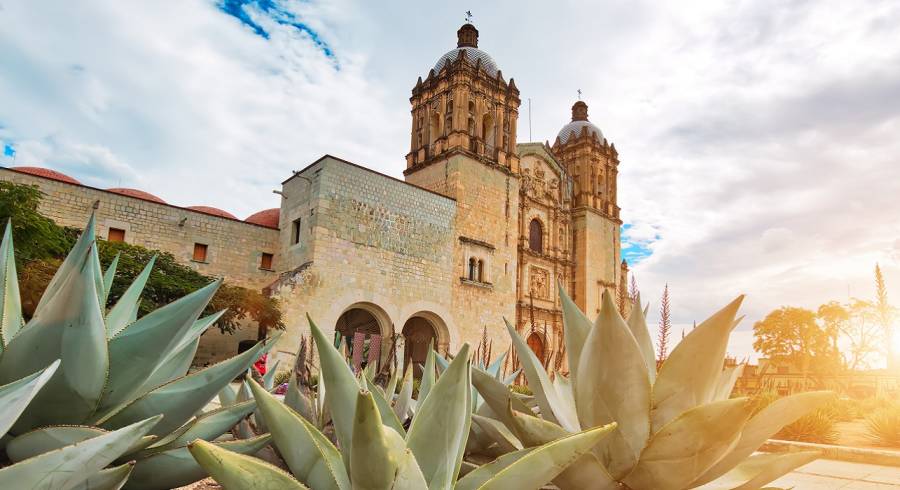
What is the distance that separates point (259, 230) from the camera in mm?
15602

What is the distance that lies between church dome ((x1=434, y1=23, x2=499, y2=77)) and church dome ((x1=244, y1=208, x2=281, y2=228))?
28.1 feet

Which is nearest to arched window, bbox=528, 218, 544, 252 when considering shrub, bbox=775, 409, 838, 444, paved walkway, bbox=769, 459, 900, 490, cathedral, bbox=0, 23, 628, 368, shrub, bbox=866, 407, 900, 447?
cathedral, bbox=0, 23, 628, 368

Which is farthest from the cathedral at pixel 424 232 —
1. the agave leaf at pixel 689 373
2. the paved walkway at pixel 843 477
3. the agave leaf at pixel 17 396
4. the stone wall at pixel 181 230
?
the agave leaf at pixel 17 396

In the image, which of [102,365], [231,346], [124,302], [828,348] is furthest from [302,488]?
[828,348]

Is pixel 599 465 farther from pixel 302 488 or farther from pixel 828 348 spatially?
pixel 828 348

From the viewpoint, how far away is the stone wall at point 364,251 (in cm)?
1395

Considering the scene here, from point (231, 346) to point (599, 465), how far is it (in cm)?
1462

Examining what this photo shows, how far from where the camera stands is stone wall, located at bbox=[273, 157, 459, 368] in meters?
13.9

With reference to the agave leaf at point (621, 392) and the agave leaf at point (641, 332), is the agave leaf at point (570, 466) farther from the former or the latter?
the agave leaf at point (641, 332)

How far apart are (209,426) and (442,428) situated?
53cm

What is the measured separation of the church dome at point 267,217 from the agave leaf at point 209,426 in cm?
1637

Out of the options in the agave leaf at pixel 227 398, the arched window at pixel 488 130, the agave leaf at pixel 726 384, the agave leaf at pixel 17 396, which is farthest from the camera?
the arched window at pixel 488 130

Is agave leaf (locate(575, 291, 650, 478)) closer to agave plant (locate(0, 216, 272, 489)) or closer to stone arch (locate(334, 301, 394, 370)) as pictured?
agave plant (locate(0, 216, 272, 489))

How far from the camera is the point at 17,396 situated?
27.9 inches
